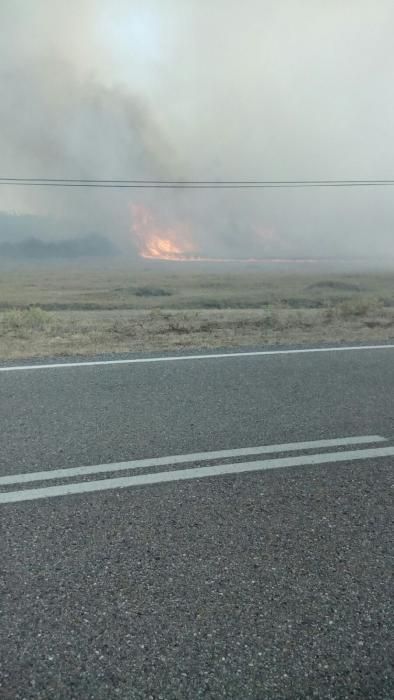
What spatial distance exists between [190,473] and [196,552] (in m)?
0.94

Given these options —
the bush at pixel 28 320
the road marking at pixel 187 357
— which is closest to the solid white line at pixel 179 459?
the road marking at pixel 187 357

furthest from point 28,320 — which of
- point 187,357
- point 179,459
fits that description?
point 179,459

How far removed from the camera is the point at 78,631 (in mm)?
2207

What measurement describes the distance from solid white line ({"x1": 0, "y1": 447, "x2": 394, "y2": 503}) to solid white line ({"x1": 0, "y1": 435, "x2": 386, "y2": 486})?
15cm

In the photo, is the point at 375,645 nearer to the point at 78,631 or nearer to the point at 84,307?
the point at 78,631

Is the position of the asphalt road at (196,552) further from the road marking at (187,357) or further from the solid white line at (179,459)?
the road marking at (187,357)

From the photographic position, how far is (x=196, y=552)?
2773 millimetres

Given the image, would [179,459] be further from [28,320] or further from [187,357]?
[28,320]

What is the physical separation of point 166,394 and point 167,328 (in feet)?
22.6

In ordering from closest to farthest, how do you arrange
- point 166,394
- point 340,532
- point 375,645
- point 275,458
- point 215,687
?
1. point 215,687
2. point 375,645
3. point 340,532
4. point 275,458
5. point 166,394

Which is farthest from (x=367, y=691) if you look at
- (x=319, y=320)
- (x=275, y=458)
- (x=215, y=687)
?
(x=319, y=320)

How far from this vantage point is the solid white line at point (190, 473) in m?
3.36

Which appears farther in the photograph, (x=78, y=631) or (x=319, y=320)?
(x=319, y=320)

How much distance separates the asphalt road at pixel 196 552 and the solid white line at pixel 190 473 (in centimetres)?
2
